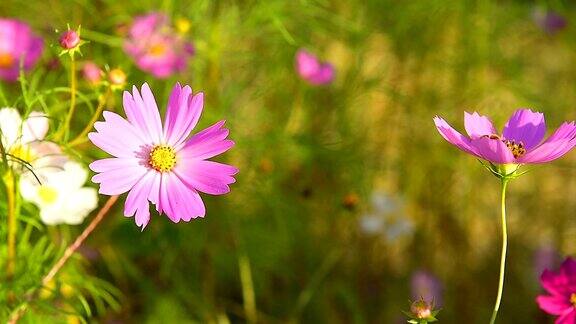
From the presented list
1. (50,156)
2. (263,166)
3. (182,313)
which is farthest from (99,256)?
(50,156)

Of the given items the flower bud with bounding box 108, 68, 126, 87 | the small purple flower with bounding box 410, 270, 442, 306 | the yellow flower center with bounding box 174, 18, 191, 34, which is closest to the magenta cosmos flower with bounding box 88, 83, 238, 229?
the flower bud with bounding box 108, 68, 126, 87

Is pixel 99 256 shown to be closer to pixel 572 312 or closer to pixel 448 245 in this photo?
pixel 448 245

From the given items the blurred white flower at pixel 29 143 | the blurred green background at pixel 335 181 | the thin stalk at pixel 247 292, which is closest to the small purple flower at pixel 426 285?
the blurred green background at pixel 335 181

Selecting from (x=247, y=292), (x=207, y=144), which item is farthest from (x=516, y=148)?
(x=247, y=292)

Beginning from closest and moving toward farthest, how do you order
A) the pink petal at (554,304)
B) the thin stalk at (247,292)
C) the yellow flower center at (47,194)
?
the pink petal at (554,304) → the yellow flower center at (47,194) → the thin stalk at (247,292)

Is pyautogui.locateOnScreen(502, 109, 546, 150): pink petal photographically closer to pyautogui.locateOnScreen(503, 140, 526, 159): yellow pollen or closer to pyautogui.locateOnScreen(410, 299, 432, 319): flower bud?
pyautogui.locateOnScreen(503, 140, 526, 159): yellow pollen

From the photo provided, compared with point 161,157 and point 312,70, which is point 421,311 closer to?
point 161,157

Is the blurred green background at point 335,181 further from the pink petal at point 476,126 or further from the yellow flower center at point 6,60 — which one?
the pink petal at point 476,126
